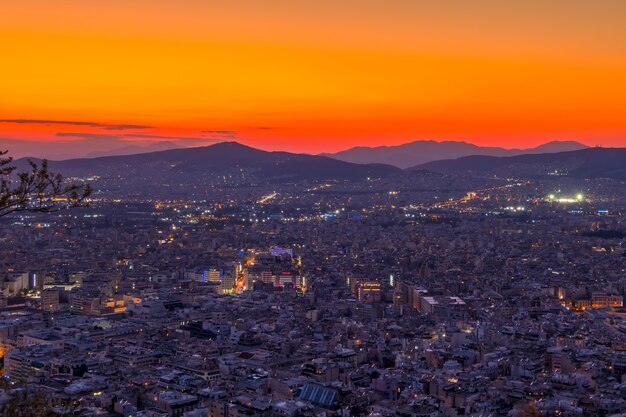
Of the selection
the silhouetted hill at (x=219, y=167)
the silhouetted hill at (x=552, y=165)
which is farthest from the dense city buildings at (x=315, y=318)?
the silhouetted hill at (x=552, y=165)

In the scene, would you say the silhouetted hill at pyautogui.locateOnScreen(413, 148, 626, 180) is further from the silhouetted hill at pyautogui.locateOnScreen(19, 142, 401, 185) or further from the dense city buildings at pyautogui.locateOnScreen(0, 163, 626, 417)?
the dense city buildings at pyautogui.locateOnScreen(0, 163, 626, 417)

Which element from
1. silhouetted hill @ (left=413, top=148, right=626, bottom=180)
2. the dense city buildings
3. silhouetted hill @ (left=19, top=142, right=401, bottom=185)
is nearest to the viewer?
the dense city buildings

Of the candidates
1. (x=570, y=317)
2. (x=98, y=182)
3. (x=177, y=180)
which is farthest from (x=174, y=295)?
(x=177, y=180)

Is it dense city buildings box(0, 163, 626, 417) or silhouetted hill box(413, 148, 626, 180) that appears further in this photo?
silhouetted hill box(413, 148, 626, 180)

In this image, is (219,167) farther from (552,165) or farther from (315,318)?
(315,318)

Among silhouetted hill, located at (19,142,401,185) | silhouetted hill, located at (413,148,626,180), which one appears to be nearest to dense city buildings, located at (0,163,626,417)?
silhouetted hill, located at (19,142,401,185)

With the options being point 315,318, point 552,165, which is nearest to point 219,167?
point 552,165
